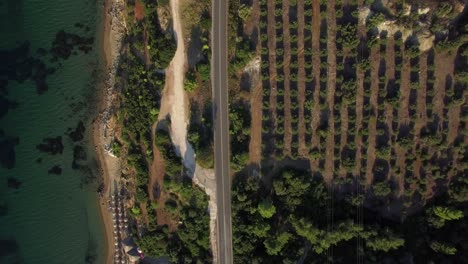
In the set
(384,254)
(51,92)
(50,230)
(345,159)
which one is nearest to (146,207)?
(50,230)

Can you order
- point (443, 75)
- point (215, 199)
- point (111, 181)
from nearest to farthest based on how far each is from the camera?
point (443, 75)
point (215, 199)
point (111, 181)

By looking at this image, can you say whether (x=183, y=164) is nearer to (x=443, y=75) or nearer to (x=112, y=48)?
(x=112, y=48)

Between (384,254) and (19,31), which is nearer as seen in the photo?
(384,254)

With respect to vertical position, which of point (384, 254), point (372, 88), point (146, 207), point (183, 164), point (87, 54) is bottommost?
point (384, 254)

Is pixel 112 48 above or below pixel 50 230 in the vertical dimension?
above

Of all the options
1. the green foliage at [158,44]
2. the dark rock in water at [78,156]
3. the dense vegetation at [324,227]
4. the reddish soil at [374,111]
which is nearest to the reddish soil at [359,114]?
the reddish soil at [374,111]

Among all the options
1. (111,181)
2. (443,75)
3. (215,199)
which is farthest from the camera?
(111,181)

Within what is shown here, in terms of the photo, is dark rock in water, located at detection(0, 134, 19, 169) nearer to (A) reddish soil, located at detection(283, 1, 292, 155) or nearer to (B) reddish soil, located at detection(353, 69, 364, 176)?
(A) reddish soil, located at detection(283, 1, 292, 155)
